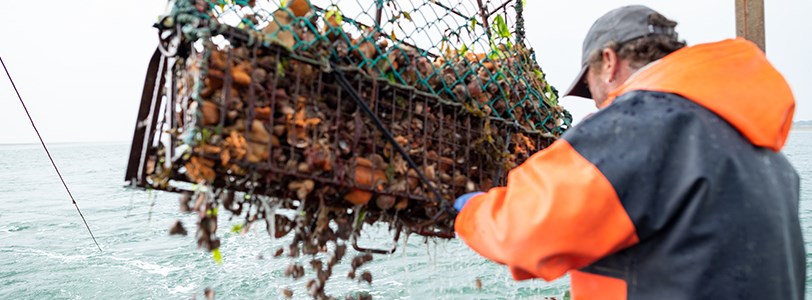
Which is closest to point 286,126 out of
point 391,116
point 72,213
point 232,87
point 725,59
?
point 232,87

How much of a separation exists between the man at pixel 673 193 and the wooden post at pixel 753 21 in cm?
192

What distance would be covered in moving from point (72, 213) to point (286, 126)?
2388cm

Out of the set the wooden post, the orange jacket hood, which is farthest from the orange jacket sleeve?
the wooden post

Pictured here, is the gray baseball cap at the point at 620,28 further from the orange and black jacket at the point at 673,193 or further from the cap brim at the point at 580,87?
the orange and black jacket at the point at 673,193

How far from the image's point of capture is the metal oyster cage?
166 centimetres

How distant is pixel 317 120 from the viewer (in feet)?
5.98

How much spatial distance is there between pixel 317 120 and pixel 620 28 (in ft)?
3.32

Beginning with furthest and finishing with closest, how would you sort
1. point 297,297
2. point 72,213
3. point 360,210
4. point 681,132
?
point 72,213
point 297,297
point 360,210
point 681,132

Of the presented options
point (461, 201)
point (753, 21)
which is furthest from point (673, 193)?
point (753, 21)

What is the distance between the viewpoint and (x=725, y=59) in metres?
1.65

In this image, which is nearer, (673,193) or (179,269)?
(673,193)

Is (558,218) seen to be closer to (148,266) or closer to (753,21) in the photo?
(753,21)

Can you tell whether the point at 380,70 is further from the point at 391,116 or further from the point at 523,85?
the point at 523,85

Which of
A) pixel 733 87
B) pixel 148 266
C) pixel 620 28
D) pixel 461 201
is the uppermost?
pixel 620 28
